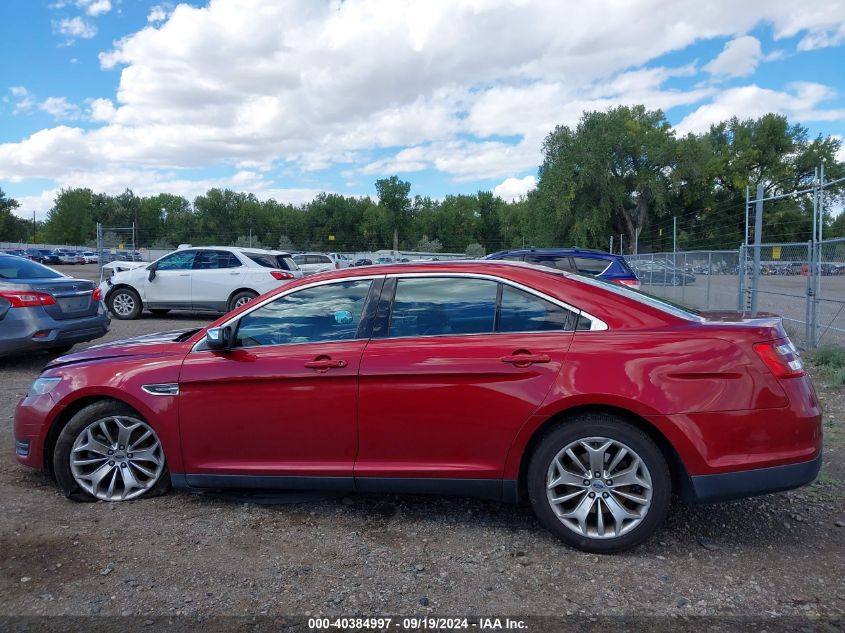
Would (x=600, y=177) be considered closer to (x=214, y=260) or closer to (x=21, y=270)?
(x=214, y=260)

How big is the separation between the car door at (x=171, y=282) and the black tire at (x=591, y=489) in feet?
38.8

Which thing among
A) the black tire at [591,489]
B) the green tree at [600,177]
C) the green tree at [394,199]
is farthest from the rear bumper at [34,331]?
the green tree at [394,199]

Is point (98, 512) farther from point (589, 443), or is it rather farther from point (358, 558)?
point (589, 443)

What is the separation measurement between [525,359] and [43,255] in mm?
78323

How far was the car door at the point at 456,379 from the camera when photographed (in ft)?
11.5

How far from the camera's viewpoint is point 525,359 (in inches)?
138

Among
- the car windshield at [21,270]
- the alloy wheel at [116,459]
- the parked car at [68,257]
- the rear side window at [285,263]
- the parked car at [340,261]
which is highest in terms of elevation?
the parked car at [68,257]

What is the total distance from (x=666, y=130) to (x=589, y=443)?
6081cm

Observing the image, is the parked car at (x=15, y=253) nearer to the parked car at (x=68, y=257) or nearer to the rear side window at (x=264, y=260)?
the rear side window at (x=264, y=260)

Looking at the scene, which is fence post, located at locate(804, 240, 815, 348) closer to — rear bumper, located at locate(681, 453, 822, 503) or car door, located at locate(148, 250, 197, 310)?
rear bumper, located at locate(681, 453, 822, 503)

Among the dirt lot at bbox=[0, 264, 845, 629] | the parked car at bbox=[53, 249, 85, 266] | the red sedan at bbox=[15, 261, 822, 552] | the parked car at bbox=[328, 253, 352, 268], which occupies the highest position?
the parked car at bbox=[53, 249, 85, 266]

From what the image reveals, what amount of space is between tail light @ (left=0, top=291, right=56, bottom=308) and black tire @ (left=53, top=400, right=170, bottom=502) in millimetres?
4624

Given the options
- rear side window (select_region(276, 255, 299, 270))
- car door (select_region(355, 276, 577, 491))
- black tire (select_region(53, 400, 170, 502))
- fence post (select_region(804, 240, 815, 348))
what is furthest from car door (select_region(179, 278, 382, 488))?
rear side window (select_region(276, 255, 299, 270))

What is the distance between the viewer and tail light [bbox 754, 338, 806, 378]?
11.1ft
